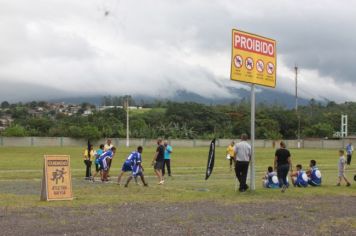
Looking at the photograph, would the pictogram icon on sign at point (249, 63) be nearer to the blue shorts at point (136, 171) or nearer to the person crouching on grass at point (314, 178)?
the person crouching on grass at point (314, 178)

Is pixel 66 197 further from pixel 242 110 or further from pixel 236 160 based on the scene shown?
pixel 242 110

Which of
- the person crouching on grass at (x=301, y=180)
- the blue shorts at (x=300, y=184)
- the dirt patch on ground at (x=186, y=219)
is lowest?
the dirt patch on ground at (x=186, y=219)

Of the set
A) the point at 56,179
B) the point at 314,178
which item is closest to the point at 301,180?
the point at 314,178

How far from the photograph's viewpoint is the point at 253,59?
69.2 feet

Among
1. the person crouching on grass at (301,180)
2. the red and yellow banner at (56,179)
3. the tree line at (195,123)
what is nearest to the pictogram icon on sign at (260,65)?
the person crouching on grass at (301,180)

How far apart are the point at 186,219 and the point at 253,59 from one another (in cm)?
963

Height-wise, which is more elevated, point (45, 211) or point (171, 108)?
point (171, 108)

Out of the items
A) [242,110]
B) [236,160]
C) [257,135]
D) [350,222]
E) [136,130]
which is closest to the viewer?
[350,222]

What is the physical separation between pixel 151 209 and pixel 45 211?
250 cm

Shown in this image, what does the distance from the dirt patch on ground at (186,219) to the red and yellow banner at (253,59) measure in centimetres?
580

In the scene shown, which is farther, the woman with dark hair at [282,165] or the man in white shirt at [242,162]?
the woman with dark hair at [282,165]

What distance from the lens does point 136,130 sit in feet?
422

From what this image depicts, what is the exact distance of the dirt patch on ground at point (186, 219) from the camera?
1115 centimetres

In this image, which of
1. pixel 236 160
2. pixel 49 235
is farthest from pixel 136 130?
pixel 49 235
